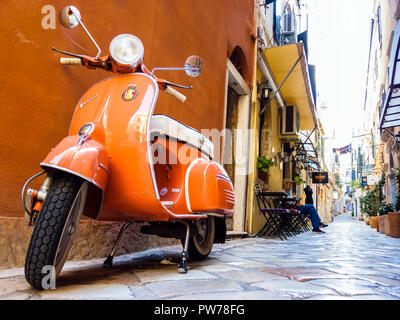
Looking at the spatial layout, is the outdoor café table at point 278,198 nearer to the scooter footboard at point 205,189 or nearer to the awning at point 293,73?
the awning at point 293,73

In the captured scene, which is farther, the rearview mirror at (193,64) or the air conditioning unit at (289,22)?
the air conditioning unit at (289,22)

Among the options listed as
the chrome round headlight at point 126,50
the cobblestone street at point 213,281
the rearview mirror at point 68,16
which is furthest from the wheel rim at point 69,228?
the rearview mirror at point 68,16

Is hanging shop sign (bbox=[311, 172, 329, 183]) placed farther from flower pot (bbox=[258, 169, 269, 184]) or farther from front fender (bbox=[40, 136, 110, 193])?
front fender (bbox=[40, 136, 110, 193])

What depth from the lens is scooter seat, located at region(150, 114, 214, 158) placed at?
2381 millimetres

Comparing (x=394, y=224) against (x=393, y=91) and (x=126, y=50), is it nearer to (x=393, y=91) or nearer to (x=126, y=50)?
(x=393, y=91)

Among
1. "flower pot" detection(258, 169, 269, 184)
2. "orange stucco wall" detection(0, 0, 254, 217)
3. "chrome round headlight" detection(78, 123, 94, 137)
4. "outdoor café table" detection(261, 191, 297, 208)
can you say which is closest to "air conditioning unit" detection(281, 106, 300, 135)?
"flower pot" detection(258, 169, 269, 184)

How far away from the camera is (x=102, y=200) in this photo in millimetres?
2049

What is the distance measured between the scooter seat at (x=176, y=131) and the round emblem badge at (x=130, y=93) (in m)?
0.22

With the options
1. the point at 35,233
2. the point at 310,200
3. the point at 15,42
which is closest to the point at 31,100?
the point at 15,42

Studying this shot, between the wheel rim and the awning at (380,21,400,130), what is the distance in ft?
21.6

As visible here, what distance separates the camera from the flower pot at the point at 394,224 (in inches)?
320

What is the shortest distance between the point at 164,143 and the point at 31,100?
103 centimetres

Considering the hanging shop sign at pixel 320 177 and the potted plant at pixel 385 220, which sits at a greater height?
the hanging shop sign at pixel 320 177

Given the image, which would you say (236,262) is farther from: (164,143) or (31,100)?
(31,100)
